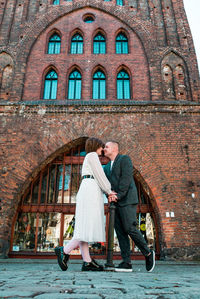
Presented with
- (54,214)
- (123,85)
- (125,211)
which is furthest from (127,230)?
(123,85)

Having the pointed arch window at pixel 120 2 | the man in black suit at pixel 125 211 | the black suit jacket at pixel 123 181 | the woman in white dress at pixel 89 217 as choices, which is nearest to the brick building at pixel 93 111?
the pointed arch window at pixel 120 2

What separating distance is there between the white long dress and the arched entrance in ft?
15.4

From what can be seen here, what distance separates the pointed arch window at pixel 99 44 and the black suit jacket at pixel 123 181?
8.09m

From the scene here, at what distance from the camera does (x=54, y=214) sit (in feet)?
27.1

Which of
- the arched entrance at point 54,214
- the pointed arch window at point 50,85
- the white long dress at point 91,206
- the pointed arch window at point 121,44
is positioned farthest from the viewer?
the pointed arch window at point 121,44

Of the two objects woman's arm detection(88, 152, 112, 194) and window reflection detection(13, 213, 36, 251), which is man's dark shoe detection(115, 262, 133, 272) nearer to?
woman's arm detection(88, 152, 112, 194)

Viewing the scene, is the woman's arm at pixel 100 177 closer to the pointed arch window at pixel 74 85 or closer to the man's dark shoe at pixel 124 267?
the man's dark shoe at pixel 124 267

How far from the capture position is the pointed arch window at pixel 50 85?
32.1 ft

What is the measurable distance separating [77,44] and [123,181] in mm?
8997

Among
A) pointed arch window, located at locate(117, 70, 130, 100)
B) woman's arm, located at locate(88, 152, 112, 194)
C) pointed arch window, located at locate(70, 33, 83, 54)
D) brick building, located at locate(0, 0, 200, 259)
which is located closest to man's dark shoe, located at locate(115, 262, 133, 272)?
woman's arm, located at locate(88, 152, 112, 194)

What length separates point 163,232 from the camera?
735 centimetres

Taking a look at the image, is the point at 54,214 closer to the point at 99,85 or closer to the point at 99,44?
the point at 99,85

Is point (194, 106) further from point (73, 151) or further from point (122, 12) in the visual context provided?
point (122, 12)

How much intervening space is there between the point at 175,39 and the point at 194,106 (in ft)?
11.7
